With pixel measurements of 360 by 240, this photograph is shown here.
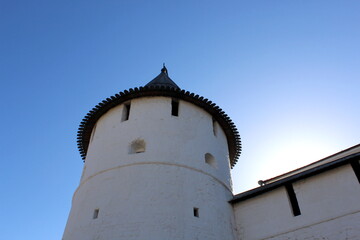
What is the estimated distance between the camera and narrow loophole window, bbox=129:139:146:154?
11602 millimetres

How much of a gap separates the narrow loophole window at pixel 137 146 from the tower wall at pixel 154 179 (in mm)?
38

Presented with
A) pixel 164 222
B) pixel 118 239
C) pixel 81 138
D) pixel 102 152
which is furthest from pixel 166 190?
pixel 81 138

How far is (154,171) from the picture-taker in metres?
10.6

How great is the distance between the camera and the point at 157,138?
1155 cm

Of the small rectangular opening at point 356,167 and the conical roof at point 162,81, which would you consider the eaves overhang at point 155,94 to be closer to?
the conical roof at point 162,81

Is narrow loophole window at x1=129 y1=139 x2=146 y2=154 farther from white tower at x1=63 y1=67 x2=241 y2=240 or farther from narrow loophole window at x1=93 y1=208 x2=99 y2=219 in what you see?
narrow loophole window at x1=93 y1=208 x2=99 y2=219

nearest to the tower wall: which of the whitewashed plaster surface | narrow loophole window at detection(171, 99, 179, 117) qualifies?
narrow loophole window at detection(171, 99, 179, 117)

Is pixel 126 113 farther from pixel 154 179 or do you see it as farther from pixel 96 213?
pixel 96 213

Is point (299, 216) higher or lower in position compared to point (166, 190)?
lower

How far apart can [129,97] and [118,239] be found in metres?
5.95

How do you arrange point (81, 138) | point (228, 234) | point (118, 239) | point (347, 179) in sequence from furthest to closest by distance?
point (81, 138), point (228, 234), point (347, 179), point (118, 239)

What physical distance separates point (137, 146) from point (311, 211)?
20.7ft

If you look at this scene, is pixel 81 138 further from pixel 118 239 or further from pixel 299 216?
pixel 299 216

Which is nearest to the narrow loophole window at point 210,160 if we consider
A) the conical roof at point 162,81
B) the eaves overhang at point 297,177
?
the eaves overhang at point 297,177
